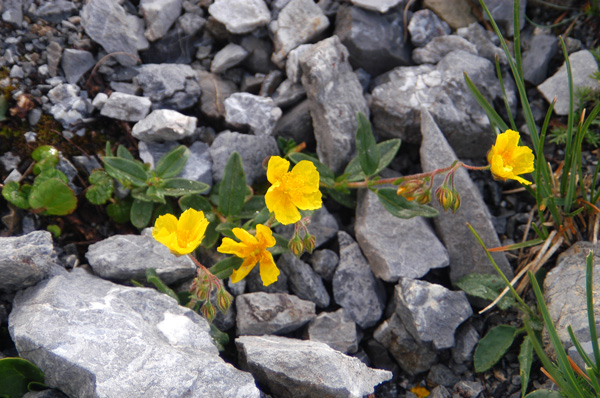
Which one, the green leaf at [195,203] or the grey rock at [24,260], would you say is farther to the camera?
the green leaf at [195,203]

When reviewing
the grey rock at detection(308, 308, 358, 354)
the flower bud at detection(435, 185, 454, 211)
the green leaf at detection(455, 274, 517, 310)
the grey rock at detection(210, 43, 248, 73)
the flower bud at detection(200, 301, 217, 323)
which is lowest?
the grey rock at detection(308, 308, 358, 354)

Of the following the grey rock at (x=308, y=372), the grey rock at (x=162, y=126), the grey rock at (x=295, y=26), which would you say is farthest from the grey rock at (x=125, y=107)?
the grey rock at (x=308, y=372)

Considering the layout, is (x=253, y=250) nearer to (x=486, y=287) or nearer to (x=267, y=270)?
(x=267, y=270)

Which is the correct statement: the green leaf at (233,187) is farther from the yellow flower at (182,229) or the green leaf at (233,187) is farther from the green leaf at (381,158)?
the green leaf at (381,158)

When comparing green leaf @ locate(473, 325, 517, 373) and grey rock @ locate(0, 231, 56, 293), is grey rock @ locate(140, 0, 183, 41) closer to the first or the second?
grey rock @ locate(0, 231, 56, 293)

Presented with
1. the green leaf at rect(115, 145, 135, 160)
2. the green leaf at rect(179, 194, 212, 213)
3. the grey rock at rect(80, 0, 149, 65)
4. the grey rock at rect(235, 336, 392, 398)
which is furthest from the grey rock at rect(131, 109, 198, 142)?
the grey rock at rect(235, 336, 392, 398)

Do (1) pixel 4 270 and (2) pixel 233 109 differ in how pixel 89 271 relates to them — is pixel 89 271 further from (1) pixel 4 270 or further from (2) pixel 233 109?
(2) pixel 233 109
